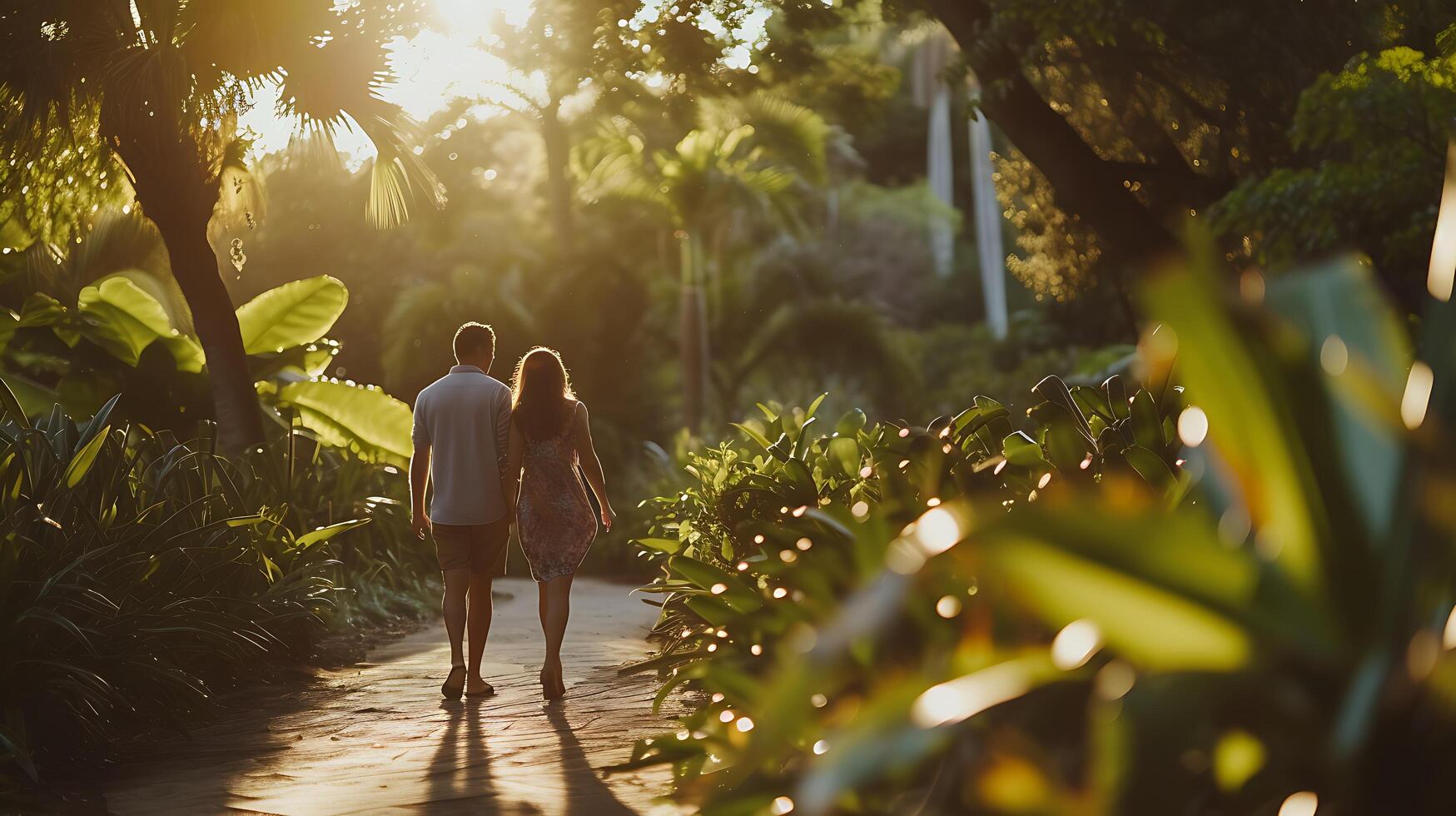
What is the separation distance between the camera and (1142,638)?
160 centimetres

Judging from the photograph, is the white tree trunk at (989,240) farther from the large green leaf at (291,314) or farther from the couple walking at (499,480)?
the couple walking at (499,480)

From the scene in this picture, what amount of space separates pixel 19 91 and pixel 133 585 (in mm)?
5943

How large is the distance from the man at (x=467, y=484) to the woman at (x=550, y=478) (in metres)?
0.10

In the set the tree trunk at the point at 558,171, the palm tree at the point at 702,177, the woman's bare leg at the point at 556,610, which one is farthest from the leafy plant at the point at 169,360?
the tree trunk at the point at 558,171

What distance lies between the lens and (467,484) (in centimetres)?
729

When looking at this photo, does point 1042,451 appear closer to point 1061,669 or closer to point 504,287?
point 1061,669

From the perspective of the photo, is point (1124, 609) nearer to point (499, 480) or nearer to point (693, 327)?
point (499, 480)

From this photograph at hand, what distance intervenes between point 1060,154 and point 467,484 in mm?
5637

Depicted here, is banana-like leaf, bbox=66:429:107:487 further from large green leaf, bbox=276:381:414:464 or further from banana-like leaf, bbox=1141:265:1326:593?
large green leaf, bbox=276:381:414:464

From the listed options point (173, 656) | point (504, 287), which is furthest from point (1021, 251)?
point (173, 656)

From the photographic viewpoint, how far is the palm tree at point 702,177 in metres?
27.7

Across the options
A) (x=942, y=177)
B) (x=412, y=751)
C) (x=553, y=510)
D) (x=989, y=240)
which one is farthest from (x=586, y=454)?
(x=942, y=177)

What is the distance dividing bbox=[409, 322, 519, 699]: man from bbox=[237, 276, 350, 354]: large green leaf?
740cm

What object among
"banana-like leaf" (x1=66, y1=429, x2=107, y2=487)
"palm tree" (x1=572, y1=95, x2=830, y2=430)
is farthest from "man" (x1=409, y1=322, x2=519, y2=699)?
"palm tree" (x1=572, y1=95, x2=830, y2=430)
